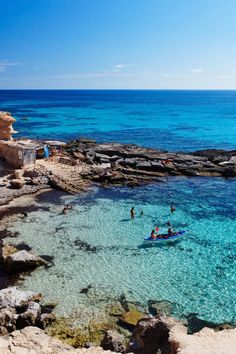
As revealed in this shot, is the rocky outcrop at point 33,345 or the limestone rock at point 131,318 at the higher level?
the rocky outcrop at point 33,345

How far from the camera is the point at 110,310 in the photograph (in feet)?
56.4

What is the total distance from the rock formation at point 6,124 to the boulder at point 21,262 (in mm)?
21145

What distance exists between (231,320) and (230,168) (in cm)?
2722

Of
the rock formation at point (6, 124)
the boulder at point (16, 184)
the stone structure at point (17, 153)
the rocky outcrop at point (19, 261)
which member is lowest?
the rocky outcrop at point (19, 261)

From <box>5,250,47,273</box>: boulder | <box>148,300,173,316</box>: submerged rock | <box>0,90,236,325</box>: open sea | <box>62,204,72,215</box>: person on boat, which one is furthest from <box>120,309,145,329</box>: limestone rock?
<box>62,204,72,215</box>: person on boat

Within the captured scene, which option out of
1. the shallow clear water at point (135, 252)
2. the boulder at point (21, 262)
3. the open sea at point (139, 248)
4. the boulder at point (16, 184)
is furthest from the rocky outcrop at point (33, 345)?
the boulder at point (16, 184)

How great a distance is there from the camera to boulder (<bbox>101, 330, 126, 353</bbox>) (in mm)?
13509

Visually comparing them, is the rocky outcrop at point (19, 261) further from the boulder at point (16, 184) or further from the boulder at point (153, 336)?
the boulder at point (16, 184)

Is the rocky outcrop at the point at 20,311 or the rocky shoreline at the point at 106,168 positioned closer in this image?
the rocky outcrop at the point at 20,311

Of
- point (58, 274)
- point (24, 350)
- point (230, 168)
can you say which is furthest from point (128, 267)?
point (230, 168)

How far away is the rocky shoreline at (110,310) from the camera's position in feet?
40.2

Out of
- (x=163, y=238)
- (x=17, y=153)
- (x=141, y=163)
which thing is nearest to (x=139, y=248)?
(x=163, y=238)

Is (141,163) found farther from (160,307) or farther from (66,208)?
(160,307)

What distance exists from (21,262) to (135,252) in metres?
6.79
